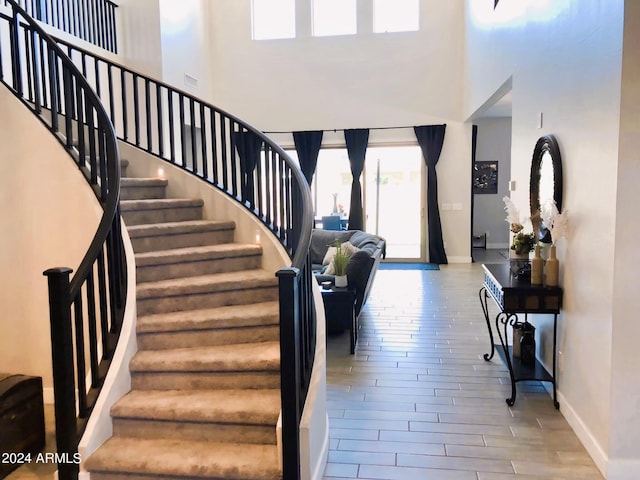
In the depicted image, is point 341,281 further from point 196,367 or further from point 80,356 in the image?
point 80,356

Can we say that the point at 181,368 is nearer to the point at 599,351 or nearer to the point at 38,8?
the point at 599,351

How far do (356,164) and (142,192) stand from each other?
5.92 metres

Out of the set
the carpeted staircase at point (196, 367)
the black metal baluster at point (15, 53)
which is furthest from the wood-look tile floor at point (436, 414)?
the black metal baluster at point (15, 53)

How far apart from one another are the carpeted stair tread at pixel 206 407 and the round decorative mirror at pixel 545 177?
2.34m

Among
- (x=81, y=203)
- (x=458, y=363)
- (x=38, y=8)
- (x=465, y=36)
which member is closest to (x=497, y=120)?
(x=465, y=36)

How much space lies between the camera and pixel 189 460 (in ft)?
8.45

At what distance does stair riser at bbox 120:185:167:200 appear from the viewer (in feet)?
14.5

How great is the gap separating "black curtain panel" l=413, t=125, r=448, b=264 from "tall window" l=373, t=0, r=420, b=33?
78.4 inches

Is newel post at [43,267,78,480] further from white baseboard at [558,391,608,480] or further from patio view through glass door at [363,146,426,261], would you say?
patio view through glass door at [363,146,426,261]

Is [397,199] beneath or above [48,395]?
above

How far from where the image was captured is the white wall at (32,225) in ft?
11.4

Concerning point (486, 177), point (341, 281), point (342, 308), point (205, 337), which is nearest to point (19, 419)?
point (205, 337)

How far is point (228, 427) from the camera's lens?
9.04ft

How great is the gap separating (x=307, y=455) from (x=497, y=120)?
34.5ft
